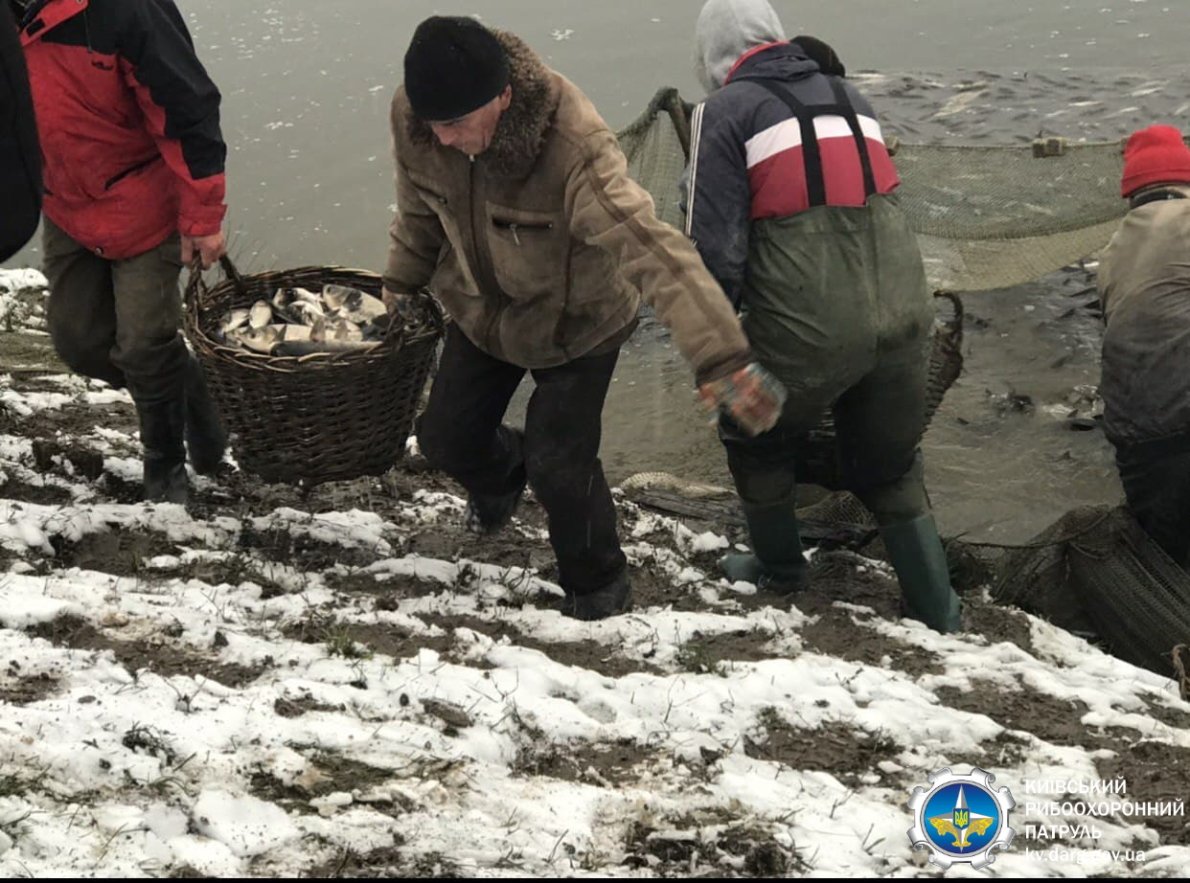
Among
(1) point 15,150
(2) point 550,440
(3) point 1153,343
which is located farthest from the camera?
(3) point 1153,343

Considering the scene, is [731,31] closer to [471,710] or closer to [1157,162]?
[1157,162]

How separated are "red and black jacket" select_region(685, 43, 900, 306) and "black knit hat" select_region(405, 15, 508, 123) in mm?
813

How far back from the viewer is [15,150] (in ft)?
8.98

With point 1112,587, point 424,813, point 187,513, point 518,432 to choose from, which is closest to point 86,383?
point 187,513

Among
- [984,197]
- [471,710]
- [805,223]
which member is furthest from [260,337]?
[984,197]

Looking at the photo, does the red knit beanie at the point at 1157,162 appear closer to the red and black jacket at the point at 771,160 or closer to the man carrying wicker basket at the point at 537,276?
the red and black jacket at the point at 771,160

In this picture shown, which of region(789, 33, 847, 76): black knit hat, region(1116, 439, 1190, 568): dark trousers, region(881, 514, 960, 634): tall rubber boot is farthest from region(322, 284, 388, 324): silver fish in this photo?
region(1116, 439, 1190, 568): dark trousers

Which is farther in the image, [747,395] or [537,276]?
[537,276]

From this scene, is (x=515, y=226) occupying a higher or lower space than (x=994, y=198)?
higher

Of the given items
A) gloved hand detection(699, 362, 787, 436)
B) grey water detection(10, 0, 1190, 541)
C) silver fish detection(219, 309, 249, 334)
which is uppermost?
gloved hand detection(699, 362, 787, 436)

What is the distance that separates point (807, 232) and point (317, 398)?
63.3 inches

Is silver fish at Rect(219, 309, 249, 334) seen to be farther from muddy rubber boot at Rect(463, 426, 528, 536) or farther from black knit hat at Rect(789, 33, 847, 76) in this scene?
black knit hat at Rect(789, 33, 847, 76)

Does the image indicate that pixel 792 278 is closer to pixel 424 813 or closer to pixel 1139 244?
pixel 1139 244

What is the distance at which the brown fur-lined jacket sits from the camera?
3596 millimetres
